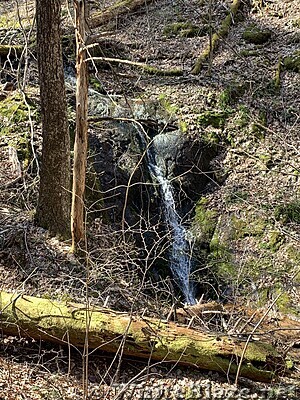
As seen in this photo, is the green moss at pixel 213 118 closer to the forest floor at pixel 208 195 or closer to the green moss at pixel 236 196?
the forest floor at pixel 208 195

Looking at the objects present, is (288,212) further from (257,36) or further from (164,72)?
(257,36)

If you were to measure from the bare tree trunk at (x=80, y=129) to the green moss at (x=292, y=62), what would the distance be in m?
7.26

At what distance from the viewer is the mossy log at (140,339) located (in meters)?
5.03

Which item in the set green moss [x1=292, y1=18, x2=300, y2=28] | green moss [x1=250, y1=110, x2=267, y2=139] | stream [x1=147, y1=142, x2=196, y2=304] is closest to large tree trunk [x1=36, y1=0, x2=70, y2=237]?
stream [x1=147, y1=142, x2=196, y2=304]

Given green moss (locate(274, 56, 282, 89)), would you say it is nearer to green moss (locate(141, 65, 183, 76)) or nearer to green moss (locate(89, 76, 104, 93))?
green moss (locate(141, 65, 183, 76))

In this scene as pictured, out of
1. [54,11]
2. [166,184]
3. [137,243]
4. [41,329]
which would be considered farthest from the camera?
[166,184]

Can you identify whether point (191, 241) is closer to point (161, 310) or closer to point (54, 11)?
point (161, 310)

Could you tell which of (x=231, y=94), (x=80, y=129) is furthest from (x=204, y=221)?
(x=80, y=129)

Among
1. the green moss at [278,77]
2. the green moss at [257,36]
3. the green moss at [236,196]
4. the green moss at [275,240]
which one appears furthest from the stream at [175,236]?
the green moss at [257,36]

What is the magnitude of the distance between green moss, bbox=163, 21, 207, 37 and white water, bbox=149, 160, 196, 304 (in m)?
5.78

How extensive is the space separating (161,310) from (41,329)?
69.9 inches

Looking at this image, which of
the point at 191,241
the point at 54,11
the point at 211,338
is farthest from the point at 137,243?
the point at 54,11

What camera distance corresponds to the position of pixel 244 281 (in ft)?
26.2

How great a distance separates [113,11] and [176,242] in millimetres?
8972
